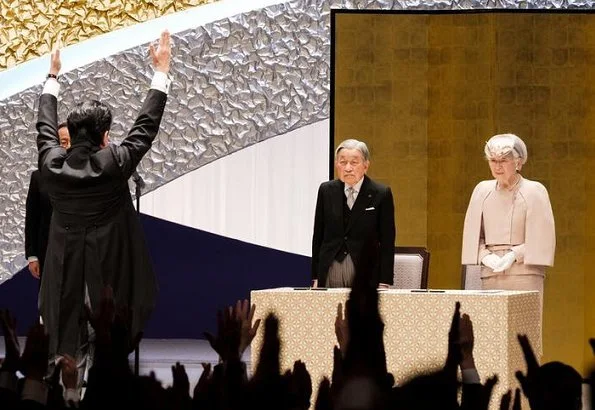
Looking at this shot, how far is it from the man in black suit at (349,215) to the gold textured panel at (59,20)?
1.68 m

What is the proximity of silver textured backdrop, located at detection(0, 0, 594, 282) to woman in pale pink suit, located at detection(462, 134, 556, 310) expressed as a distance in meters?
1.47

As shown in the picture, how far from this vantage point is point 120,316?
727mm

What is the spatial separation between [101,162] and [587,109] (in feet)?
11.6

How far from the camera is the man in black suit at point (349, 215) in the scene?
4832 mm

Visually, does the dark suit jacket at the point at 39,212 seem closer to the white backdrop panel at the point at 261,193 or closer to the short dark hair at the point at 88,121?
the short dark hair at the point at 88,121

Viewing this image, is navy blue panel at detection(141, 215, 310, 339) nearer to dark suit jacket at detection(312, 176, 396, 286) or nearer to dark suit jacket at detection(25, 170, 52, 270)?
dark suit jacket at detection(312, 176, 396, 286)

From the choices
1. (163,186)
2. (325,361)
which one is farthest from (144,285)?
(163,186)

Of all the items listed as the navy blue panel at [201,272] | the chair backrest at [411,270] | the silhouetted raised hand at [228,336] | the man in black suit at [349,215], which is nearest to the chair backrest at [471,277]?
the chair backrest at [411,270]

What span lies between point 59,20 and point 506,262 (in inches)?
106

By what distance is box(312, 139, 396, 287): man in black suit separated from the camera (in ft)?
15.9

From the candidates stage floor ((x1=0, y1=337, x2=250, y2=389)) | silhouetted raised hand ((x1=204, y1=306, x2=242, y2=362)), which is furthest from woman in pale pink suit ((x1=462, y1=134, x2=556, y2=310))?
silhouetted raised hand ((x1=204, y1=306, x2=242, y2=362))

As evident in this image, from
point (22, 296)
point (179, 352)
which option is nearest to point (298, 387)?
point (179, 352)

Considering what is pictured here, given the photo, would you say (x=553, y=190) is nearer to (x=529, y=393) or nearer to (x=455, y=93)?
(x=455, y=93)

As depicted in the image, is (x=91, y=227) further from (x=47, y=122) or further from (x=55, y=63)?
(x=55, y=63)
